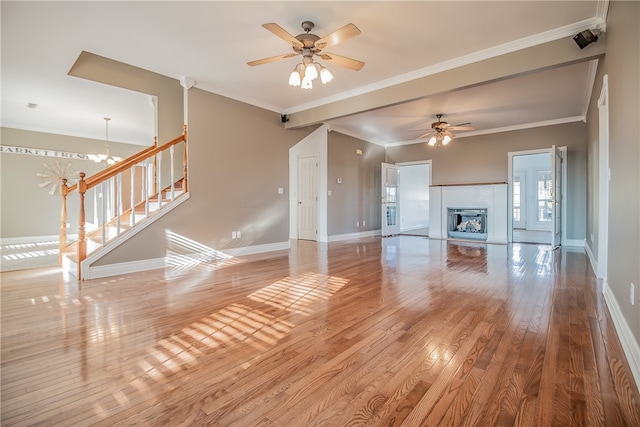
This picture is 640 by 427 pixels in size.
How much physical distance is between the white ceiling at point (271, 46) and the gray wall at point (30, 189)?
1.46 m

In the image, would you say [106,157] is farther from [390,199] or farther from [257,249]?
[390,199]

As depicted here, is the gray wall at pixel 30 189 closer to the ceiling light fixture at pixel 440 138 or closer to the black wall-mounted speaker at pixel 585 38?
the ceiling light fixture at pixel 440 138

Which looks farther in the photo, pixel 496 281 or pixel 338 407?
pixel 496 281

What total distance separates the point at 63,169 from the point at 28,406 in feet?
27.3

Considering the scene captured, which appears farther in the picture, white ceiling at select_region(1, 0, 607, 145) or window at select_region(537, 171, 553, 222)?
window at select_region(537, 171, 553, 222)

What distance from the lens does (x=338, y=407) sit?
4.42ft

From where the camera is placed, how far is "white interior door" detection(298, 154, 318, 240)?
754cm

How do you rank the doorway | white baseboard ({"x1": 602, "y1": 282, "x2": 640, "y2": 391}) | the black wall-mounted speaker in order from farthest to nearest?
1. the doorway
2. the black wall-mounted speaker
3. white baseboard ({"x1": 602, "y1": 282, "x2": 640, "y2": 391})

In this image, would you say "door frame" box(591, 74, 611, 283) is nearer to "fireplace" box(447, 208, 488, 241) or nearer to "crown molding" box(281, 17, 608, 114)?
"crown molding" box(281, 17, 608, 114)

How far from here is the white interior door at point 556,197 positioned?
19.0 feet

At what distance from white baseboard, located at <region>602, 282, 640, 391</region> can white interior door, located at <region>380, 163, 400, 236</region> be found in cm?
596

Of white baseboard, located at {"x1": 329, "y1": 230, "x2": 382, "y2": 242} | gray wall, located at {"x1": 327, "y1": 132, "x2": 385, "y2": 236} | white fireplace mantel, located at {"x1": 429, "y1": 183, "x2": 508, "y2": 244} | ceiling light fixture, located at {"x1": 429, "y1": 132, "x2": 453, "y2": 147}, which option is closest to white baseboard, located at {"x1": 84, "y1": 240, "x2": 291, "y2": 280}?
white baseboard, located at {"x1": 329, "y1": 230, "x2": 382, "y2": 242}

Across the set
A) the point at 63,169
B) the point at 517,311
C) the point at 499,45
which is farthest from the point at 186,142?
the point at 63,169

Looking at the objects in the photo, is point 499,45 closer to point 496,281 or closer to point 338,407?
point 496,281
